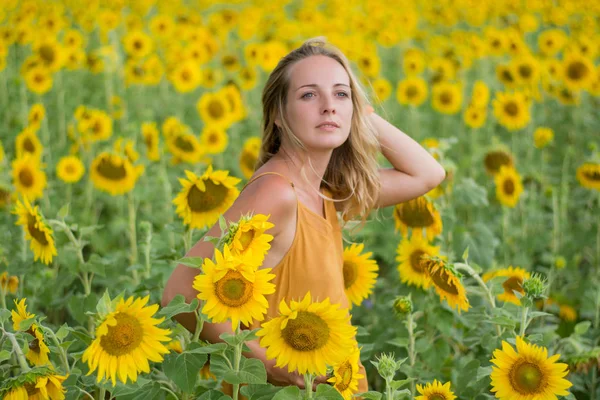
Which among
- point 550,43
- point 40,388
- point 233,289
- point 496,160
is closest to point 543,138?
point 496,160

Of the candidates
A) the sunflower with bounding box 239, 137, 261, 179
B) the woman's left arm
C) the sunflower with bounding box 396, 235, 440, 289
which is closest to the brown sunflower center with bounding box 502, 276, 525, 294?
the sunflower with bounding box 396, 235, 440, 289

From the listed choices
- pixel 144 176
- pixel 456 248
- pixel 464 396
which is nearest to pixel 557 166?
pixel 456 248

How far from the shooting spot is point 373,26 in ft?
21.3

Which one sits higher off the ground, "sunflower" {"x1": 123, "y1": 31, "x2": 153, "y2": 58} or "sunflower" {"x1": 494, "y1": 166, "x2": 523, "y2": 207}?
"sunflower" {"x1": 123, "y1": 31, "x2": 153, "y2": 58}

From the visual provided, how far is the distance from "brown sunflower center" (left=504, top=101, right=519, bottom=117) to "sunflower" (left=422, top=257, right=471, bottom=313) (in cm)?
222

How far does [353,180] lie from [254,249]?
2.15 feet

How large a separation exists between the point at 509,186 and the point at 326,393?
→ 1.90m

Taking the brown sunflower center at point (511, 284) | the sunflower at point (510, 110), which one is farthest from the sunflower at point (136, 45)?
the brown sunflower center at point (511, 284)

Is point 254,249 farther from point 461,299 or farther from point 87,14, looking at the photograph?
point 87,14

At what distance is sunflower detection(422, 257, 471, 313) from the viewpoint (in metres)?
1.94

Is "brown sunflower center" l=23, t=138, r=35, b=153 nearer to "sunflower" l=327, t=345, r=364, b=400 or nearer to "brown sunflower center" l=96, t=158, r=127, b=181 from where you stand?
"brown sunflower center" l=96, t=158, r=127, b=181

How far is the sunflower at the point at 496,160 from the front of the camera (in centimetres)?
333

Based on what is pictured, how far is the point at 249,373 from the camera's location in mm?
1548

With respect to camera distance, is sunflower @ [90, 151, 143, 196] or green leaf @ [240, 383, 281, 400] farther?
sunflower @ [90, 151, 143, 196]
